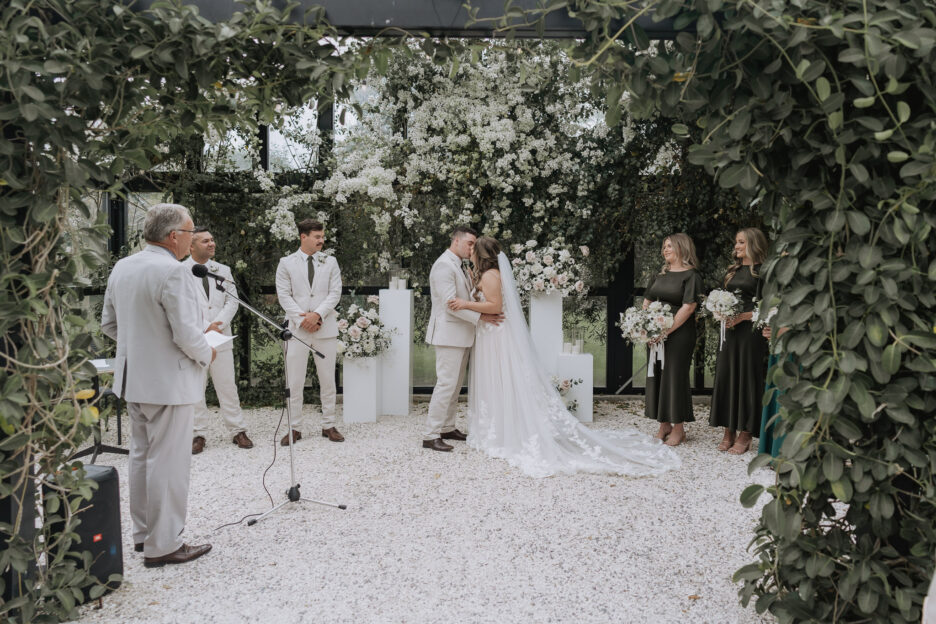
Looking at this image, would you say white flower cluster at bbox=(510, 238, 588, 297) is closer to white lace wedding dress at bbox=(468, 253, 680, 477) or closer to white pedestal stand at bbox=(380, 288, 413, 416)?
white lace wedding dress at bbox=(468, 253, 680, 477)

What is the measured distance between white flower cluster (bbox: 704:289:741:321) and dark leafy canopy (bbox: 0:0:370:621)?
3768 millimetres

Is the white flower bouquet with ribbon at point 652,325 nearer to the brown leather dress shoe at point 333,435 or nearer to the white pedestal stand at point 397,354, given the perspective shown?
the white pedestal stand at point 397,354

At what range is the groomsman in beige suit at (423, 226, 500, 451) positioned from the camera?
5.49 meters

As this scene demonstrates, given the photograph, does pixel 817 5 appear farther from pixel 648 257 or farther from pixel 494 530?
pixel 648 257

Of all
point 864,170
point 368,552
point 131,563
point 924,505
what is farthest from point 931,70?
point 131,563

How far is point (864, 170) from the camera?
81.9 inches

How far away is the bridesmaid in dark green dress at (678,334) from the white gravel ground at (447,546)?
409mm

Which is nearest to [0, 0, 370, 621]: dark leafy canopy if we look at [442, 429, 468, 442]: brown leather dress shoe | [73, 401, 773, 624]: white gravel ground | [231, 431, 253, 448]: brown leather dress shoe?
[73, 401, 773, 624]: white gravel ground

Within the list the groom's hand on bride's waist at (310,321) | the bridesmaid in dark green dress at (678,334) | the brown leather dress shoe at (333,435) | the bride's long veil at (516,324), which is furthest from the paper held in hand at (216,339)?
the bridesmaid in dark green dress at (678,334)

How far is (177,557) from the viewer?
3.36m

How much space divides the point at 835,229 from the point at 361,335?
4.87 m

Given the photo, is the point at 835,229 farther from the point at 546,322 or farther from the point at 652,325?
the point at 546,322

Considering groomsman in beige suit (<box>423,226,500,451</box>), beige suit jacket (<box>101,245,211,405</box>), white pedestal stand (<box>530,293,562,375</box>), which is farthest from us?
white pedestal stand (<box>530,293,562,375</box>)

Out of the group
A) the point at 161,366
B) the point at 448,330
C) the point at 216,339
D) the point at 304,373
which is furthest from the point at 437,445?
the point at 161,366
